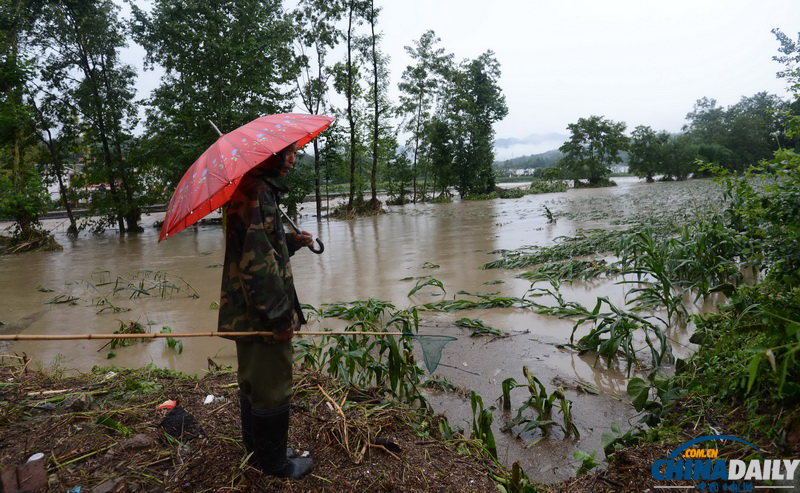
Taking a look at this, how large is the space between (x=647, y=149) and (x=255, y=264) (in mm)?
41064

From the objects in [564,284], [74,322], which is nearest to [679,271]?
[564,284]

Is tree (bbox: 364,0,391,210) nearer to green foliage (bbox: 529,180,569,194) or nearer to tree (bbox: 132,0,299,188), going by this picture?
tree (bbox: 132,0,299,188)

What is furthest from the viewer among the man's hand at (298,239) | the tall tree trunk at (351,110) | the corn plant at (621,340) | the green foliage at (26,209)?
the tall tree trunk at (351,110)

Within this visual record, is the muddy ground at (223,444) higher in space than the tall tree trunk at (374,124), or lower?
lower

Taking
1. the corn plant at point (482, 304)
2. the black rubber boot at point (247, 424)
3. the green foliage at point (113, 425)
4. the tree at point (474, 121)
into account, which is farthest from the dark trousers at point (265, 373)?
the tree at point (474, 121)

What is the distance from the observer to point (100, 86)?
16016 mm

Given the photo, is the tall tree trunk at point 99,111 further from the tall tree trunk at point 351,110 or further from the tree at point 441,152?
the tree at point 441,152

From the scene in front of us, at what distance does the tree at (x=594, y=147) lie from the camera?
35938 mm

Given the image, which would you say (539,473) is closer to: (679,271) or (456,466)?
(456,466)

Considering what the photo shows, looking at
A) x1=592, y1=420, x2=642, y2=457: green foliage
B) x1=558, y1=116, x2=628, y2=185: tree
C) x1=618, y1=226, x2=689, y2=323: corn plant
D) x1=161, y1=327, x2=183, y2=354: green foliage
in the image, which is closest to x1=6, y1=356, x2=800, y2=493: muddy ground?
x1=592, y1=420, x2=642, y2=457: green foliage

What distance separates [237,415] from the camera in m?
2.68

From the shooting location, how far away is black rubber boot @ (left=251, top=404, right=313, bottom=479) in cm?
211

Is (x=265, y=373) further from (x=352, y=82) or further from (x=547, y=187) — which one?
(x=547, y=187)

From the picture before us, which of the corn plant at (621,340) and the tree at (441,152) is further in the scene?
the tree at (441,152)
